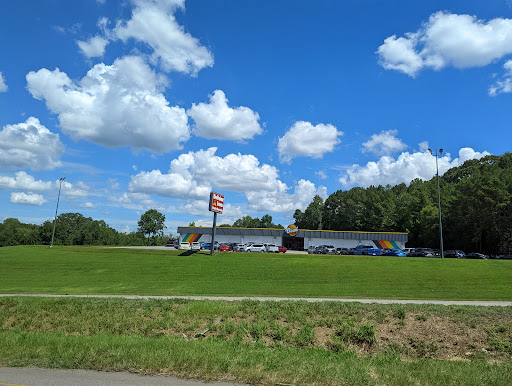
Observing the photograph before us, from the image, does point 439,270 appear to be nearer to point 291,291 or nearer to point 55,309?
point 291,291

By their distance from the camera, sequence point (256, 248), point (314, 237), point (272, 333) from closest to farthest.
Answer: point (272, 333) → point (256, 248) → point (314, 237)

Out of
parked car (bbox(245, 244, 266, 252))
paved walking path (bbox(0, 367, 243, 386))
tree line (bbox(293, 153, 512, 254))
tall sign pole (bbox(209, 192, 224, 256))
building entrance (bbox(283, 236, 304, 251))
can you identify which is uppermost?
tree line (bbox(293, 153, 512, 254))

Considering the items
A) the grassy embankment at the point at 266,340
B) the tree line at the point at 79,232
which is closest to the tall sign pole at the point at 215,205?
the grassy embankment at the point at 266,340

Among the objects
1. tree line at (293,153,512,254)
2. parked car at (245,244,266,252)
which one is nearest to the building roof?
tree line at (293,153,512,254)

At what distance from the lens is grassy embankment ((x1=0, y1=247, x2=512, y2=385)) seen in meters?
7.25

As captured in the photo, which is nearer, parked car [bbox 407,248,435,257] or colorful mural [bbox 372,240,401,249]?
parked car [bbox 407,248,435,257]

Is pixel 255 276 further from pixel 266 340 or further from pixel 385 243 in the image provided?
pixel 385 243

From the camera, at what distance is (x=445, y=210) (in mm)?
68438

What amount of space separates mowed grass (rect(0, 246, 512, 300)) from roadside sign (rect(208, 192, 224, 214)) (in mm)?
4810

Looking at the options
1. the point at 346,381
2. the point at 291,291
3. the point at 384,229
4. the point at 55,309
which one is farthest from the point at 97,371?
the point at 384,229

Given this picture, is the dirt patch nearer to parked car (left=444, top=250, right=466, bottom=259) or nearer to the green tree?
parked car (left=444, top=250, right=466, bottom=259)

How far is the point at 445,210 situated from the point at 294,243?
30118 millimetres

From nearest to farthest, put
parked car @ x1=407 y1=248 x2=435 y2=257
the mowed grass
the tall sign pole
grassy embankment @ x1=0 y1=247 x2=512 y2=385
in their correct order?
grassy embankment @ x1=0 y1=247 x2=512 y2=385 → the mowed grass → the tall sign pole → parked car @ x1=407 y1=248 x2=435 y2=257

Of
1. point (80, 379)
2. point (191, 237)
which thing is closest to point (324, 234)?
point (191, 237)
